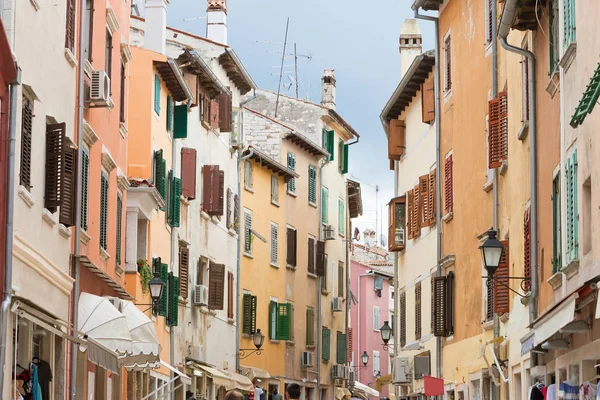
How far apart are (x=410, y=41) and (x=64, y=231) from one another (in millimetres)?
25362

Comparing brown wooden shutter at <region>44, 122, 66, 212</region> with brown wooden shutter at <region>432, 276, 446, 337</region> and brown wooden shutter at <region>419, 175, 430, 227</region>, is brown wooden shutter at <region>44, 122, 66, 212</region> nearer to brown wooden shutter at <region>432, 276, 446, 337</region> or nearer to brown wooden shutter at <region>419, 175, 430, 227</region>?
brown wooden shutter at <region>432, 276, 446, 337</region>

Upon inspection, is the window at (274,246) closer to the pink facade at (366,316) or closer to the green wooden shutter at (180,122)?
the green wooden shutter at (180,122)

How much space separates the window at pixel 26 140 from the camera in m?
18.0

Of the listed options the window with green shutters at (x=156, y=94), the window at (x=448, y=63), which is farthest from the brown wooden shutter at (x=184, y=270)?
the window at (x=448, y=63)

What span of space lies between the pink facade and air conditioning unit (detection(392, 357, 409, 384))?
36.2m

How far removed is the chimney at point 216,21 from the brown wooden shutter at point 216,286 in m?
9.39

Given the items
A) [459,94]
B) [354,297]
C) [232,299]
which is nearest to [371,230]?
[354,297]

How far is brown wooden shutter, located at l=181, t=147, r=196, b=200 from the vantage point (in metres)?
38.2

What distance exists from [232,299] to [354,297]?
99.6 ft

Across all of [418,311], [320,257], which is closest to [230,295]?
[418,311]

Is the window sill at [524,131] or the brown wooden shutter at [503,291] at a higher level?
the window sill at [524,131]

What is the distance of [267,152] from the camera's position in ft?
180

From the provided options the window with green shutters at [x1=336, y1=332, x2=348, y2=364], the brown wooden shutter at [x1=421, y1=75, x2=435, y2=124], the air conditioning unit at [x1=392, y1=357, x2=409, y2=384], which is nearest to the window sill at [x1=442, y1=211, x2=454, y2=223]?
the brown wooden shutter at [x1=421, y1=75, x2=435, y2=124]

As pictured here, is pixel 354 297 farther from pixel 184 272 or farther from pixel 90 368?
pixel 90 368
